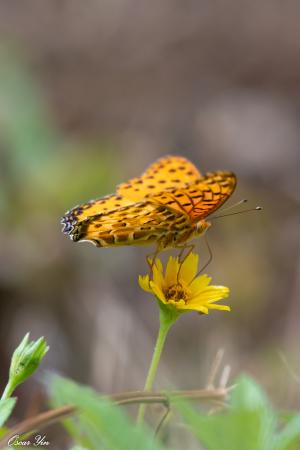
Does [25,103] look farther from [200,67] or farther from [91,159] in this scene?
[200,67]

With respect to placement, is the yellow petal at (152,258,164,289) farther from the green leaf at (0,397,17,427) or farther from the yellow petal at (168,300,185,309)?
the green leaf at (0,397,17,427)

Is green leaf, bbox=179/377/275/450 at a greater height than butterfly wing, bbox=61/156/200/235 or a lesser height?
lesser

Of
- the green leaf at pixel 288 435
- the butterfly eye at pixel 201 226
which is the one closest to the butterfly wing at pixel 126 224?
the butterfly eye at pixel 201 226

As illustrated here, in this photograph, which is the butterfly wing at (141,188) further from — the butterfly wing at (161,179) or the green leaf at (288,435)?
the green leaf at (288,435)

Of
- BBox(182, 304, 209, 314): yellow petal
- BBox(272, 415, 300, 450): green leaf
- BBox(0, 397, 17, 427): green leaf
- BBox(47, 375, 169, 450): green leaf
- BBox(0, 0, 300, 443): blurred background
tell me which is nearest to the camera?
BBox(47, 375, 169, 450): green leaf

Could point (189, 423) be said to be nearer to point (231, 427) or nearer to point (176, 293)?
point (231, 427)

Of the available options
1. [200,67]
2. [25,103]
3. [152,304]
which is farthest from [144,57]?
[152,304]

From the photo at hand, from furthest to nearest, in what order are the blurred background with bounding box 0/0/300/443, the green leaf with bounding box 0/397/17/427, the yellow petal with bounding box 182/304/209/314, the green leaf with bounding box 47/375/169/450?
the blurred background with bounding box 0/0/300/443
the yellow petal with bounding box 182/304/209/314
the green leaf with bounding box 0/397/17/427
the green leaf with bounding box 47/375/169/450

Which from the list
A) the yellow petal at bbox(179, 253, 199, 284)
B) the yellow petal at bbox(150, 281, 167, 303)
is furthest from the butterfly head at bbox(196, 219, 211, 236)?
the yellow petal at bbox(150, 281, 167, 303)
